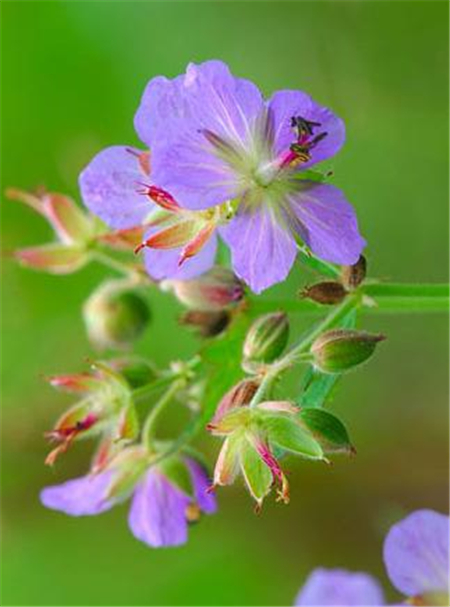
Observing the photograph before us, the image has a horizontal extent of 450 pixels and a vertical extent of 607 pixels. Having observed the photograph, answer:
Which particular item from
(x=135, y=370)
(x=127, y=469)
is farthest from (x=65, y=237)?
(x=127, y=469)

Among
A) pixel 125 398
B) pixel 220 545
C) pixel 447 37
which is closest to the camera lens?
pixel 125 398

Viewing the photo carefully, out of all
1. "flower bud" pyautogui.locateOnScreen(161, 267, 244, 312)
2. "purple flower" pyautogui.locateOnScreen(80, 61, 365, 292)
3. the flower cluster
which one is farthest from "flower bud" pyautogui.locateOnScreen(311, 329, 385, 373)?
"flower bud" pyautogui.locateOnScreen(161, 267, 244, 312)

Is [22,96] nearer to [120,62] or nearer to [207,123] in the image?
[120,62]

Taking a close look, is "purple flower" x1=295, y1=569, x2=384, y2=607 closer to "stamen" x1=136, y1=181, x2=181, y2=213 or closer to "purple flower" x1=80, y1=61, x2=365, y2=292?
"purple flower" x1=80, y1=61, x2=365, y2=292

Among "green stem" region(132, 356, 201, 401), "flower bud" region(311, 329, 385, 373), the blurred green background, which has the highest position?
"flower bud" region(311, 329, 385, 373)

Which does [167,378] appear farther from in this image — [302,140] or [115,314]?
[302,140]

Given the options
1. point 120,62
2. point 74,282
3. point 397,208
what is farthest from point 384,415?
point 120,62
